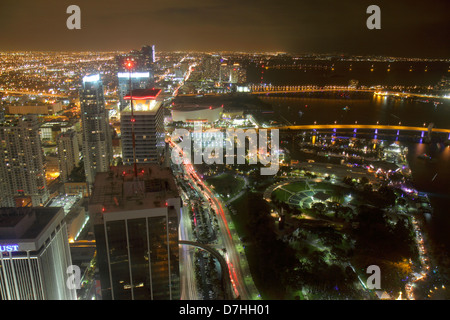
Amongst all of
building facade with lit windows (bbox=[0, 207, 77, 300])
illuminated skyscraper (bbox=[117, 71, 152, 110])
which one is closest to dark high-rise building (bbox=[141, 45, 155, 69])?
illuminated skyscraper (bbox=[117, 71, 152, 110])

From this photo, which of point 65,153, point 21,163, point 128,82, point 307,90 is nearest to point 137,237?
point 21,163

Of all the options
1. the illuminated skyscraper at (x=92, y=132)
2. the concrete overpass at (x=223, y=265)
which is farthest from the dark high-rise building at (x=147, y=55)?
the concrete overpass at (x=223, y=265)

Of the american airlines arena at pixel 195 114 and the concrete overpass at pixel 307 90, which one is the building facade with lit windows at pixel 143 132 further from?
the concrete overpass at pixel 307 90

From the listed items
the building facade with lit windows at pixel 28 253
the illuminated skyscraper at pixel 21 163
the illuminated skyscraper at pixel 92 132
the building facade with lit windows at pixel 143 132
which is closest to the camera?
the building facade with lit windows at pixel 28 253

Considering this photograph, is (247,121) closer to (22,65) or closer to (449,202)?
(449,202)

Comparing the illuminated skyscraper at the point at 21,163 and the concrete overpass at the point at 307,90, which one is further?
the concrete overpass at the point at 307,90

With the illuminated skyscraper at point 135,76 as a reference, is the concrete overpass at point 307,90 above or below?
below

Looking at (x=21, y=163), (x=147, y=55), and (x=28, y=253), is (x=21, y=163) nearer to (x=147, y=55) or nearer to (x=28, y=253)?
(x=28, y=253)
